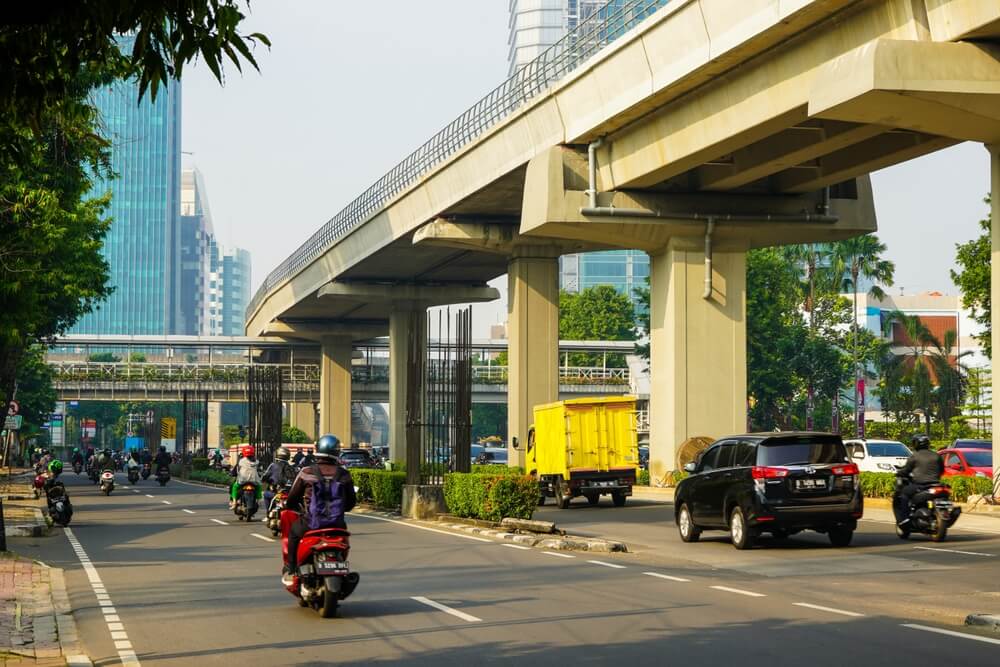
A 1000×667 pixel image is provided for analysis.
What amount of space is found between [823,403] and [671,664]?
8706 centimetres

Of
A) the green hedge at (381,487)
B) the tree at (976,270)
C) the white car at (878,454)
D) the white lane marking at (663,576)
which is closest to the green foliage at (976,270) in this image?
the tree at (976,270)

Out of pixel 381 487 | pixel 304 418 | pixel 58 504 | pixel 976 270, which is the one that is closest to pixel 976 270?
pixel 976 270

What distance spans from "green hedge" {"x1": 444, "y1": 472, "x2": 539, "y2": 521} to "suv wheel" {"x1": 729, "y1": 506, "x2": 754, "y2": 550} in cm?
560

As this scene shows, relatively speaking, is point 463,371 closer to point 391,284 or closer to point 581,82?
point 581,82

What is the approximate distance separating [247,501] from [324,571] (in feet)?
57.0

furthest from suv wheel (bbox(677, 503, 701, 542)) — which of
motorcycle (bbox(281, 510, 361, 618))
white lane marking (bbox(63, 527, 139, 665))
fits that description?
motorcycle (bbox(281, 510, 361, 618))

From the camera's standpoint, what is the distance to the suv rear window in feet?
68.6

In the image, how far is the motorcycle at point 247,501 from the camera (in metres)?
30.0

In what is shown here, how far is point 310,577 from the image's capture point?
1360 cm

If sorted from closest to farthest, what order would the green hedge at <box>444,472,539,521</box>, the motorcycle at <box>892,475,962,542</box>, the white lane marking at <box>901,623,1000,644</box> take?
the white lane marking at <box>901,623,1000,644</box> → the motorcycle at <box>892,475,962,542</box> → the green hedge at <box>444,472,539,521</box>

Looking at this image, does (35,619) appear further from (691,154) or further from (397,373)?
(397,373)

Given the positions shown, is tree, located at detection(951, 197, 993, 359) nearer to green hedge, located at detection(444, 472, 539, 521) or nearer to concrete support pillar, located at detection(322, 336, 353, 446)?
green hedge, located at detection(444, 472, 539, 521)

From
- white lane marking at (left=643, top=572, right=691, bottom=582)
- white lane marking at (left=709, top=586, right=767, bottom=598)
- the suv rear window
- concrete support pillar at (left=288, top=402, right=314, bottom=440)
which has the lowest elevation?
white lane marking at (left=643, top=572, right=691, bottom=582)

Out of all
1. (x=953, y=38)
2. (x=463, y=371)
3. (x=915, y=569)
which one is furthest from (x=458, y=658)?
(x=463, y=371)
